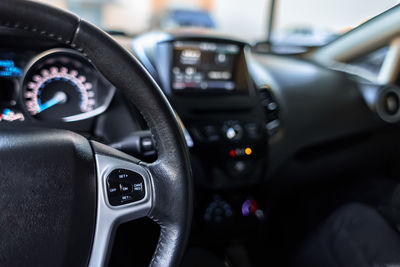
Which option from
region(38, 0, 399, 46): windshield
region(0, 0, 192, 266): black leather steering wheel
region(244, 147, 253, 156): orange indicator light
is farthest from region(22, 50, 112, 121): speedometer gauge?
region(244, 147, 253, 156): orange indicator light

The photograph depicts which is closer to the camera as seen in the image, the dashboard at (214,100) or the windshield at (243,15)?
the dashboard at (214,100)

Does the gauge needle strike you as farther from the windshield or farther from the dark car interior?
the windshield

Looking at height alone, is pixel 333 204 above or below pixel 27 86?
below

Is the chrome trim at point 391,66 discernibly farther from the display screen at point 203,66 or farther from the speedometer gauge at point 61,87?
the speedometer gauge at point 61,87

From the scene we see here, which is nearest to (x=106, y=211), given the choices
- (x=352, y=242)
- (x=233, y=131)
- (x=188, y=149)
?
(x=188, y=149)

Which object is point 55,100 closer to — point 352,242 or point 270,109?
point 270,109

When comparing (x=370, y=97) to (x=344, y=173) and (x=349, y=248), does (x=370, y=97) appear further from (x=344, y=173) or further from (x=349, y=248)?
(x=349, y=248)

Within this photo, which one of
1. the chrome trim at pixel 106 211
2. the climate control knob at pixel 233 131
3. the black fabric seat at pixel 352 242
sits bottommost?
the black fabric seat at pixel 352 242

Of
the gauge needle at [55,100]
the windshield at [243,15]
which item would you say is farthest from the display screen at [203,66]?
the gauge needle at [55,100]

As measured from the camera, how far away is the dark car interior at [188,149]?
668 mm

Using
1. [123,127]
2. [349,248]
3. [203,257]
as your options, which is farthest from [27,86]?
[349,248]

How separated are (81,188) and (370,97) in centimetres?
131

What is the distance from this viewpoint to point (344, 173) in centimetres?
173

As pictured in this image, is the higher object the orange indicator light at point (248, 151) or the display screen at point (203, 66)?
the display screen at point (203, 66)
